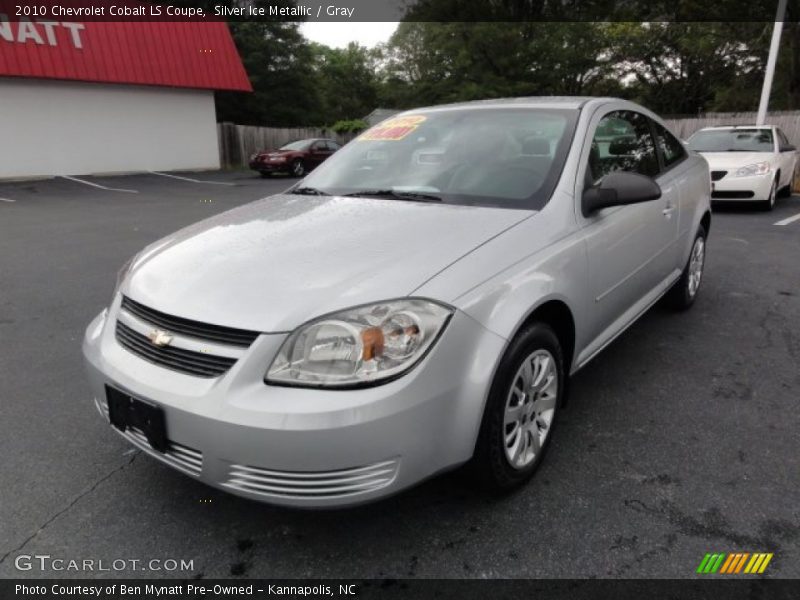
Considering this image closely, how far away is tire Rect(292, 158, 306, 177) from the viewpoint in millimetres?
20453

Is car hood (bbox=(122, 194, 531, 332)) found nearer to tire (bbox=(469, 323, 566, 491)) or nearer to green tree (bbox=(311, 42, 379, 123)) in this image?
tire (bbox=(469, 323, 566, 491))

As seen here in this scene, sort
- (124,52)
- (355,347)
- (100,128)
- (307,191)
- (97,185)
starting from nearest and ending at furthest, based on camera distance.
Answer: (355,347) → (307,191) → (97,185) → (124,52) → (100,128)

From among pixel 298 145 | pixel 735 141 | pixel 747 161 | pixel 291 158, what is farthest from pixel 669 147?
pixel 298 145

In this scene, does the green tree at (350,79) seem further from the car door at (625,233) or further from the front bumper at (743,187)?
the car door at (625,233)

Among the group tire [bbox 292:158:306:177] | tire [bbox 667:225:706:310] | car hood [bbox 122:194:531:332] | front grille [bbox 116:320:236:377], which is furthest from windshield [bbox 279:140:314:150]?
front grille [bbox 116:320:236:377]

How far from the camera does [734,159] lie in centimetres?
998

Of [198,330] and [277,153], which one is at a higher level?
[198,330]

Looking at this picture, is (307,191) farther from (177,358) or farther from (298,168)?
(298,168)

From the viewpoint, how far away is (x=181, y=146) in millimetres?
20562

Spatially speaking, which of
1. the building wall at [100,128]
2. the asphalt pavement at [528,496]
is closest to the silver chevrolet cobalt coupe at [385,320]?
the asphalt pavement at [528,496]

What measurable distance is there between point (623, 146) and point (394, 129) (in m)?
1.36

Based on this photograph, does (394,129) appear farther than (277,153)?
No

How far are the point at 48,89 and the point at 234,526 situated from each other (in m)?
18.9

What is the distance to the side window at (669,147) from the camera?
4.05 metres
